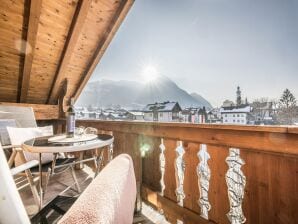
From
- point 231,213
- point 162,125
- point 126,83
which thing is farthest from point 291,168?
point 126,83

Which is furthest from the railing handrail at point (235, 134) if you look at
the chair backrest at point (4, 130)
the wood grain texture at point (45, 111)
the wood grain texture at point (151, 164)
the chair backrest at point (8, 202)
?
the wood grain texture at point (45, 111)

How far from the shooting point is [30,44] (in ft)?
10.7

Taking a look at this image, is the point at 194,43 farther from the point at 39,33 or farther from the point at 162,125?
the point at 162,125

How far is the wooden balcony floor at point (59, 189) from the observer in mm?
1921

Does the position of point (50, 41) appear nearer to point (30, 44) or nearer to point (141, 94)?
point (30, 44)

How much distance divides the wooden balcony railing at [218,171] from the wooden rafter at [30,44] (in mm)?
2240

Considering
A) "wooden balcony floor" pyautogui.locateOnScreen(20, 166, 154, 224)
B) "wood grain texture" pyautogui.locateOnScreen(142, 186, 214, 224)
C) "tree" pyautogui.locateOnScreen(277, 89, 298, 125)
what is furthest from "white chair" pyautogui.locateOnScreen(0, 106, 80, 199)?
"tree" pyautogui.locateOnScreen(277, 89, 298, 125)

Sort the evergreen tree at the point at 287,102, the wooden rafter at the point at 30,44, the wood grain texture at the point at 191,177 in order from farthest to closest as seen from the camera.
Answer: the evergreen tree at the point at 287,102 → the wooden rafter at the point at 30,44 → the wood grain texture at the point at 191,177

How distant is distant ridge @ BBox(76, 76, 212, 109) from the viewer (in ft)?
42.2

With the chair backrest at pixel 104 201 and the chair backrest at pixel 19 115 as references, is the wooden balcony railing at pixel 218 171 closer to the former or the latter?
the chair backrest at pixel 104 201

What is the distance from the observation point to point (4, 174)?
42 cm

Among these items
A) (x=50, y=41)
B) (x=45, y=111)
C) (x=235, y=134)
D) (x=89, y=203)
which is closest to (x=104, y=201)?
(x=89, y=203)

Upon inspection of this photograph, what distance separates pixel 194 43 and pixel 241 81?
4418 mm

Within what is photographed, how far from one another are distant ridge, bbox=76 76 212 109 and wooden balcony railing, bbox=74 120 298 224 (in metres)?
9.07
